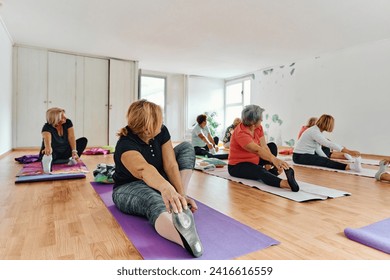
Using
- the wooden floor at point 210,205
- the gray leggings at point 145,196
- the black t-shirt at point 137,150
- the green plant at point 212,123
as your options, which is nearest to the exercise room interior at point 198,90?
the wooden floor at point 210,205

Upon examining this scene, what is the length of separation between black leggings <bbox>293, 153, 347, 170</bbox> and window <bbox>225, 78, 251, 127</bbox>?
4505mm

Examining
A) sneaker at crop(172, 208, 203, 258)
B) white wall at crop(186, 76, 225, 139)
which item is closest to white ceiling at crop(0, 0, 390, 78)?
white wall at crop(186, 76, 225, 139)

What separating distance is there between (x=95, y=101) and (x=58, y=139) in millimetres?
3397

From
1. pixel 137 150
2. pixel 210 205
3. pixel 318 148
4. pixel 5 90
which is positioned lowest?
pixel 210 205

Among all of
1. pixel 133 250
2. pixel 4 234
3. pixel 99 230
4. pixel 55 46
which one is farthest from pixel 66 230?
pixel 55 46

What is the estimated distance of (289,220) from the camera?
1.47 metres

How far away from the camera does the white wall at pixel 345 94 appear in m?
4.76

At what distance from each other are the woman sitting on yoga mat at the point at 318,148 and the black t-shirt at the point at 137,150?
7.68 feet

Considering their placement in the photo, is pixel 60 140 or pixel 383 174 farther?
pixel 60 140

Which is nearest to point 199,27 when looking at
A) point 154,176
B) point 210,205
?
point 210,205

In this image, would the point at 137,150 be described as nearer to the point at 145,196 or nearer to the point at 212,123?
the point at 145,196

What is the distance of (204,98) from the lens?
27.4 feet

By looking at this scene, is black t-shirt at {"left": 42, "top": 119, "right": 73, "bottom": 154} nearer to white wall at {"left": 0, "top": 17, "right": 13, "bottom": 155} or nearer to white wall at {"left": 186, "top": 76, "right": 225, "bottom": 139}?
white wall at {"left": 0, "top": 17, "right": 13, "bottom": 155}

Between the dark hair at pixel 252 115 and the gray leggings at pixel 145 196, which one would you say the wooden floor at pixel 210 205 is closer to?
the gray leggings at pixel 145 196
